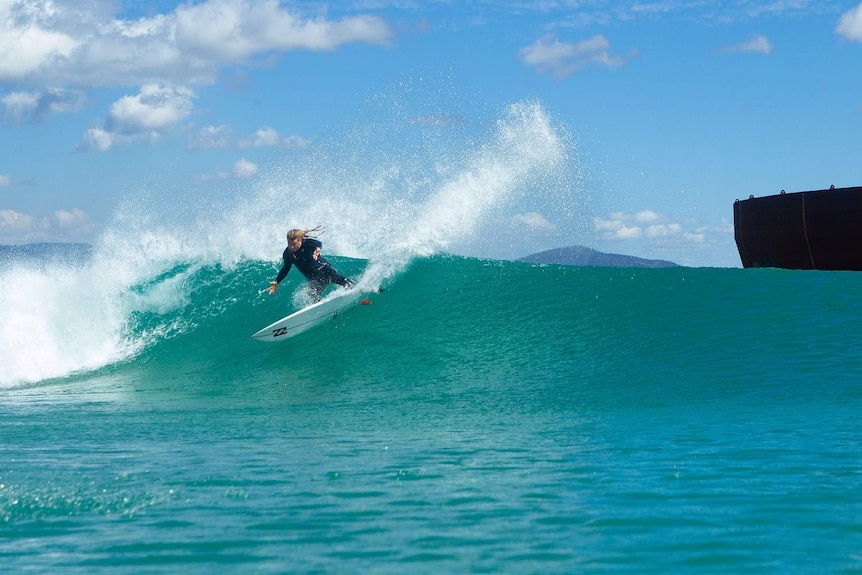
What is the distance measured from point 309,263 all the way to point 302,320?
969mm

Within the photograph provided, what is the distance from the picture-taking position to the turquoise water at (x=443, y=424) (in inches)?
174

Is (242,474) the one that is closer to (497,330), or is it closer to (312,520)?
(312,520)

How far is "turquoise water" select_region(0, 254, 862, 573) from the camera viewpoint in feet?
14.5

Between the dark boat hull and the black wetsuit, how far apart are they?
1496 centimetres

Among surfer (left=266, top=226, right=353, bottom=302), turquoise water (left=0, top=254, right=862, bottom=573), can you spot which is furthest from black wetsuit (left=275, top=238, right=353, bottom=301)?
turquoise water (left=0, top=254, right=862, bottom=573)

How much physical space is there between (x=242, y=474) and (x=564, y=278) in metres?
10.5

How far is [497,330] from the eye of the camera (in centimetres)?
1352

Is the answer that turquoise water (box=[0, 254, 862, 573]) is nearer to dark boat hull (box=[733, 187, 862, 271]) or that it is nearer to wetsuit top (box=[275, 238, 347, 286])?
wetsuit top (box=[275, 238, 347, 286])

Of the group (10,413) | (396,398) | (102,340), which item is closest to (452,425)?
(396,398)

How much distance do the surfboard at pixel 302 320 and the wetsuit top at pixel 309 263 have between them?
48 centimetres

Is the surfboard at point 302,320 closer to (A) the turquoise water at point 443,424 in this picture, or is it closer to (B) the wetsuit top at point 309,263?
(A) the turquoise water at point 443,424

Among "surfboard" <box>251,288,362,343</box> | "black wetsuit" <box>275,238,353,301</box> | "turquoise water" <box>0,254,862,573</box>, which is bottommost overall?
"turquoise water" <box>0,254,862,573</box>

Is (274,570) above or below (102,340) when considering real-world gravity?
below

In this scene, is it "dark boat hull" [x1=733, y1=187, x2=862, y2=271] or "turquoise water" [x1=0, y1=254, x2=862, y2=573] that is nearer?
"turquoise water" [x1=0, y1=254, x2=862, y2=573]
